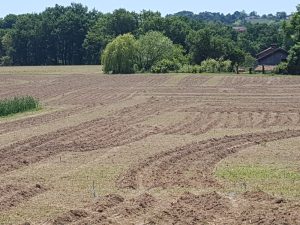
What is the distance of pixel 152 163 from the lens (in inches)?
859

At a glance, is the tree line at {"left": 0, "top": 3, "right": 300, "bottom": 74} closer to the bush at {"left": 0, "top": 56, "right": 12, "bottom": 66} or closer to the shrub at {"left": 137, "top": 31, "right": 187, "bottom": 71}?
the bush at {"left": 0, "top": 56, "right": 12, "bottom": 66}

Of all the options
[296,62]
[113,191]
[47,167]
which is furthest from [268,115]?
[296,62]

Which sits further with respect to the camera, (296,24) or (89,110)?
(296,24)

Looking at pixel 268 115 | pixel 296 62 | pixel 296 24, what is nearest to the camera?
pixel 268 115

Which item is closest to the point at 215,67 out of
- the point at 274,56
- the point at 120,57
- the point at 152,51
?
the point at 152,51

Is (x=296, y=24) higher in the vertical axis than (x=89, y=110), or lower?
higher

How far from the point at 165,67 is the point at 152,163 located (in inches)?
2909

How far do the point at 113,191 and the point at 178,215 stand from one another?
11.8 feet

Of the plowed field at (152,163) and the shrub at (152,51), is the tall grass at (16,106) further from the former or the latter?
the shrub at (152,51)

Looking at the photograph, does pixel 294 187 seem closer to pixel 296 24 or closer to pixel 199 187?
pixel 199 187

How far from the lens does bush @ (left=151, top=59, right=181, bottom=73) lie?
94812mm

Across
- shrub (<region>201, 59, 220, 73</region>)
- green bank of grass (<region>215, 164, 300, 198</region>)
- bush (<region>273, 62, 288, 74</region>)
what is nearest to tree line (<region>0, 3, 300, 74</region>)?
shrub (<region>201, 59, 220, 73</region>)

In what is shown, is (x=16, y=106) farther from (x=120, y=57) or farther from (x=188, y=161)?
(x=120, y=57)

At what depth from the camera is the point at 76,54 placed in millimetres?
153875
